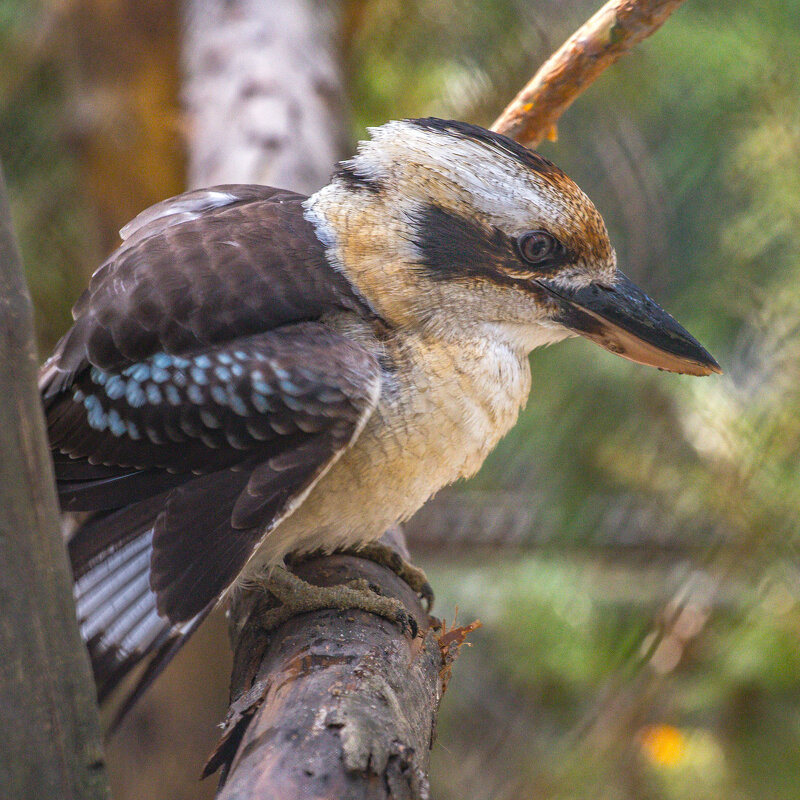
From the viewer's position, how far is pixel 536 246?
115 cm

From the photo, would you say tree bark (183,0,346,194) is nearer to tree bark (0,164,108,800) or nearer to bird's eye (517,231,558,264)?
bird's eye (517,231,558,264)

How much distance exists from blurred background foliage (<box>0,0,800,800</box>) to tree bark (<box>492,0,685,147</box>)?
0.62 meters

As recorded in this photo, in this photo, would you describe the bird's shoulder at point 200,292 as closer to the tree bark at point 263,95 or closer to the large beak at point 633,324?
the large beak at point 633,324

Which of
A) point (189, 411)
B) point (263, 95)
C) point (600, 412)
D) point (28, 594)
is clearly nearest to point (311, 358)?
point (189, 411)

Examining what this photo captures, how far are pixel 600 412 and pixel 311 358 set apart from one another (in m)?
1.19

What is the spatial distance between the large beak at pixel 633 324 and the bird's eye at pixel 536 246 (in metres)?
0.03

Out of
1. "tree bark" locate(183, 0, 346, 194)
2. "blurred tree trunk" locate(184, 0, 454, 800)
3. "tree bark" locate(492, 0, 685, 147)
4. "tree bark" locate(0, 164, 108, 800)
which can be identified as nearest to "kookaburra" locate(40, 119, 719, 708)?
"blurred tree trunk" locate(184, 0, 454, 800)

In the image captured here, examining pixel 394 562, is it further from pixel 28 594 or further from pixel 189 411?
pixel 28 594

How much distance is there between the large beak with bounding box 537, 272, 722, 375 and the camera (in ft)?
3.79

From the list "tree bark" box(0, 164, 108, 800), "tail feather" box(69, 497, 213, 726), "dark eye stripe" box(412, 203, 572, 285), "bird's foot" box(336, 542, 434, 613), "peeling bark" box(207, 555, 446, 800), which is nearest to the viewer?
"tree bark" box(0, 164, 108, 800)

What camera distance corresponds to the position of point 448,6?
97.5 inches

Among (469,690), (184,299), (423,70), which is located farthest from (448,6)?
→ (469,690)

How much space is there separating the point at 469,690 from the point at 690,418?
1302mm

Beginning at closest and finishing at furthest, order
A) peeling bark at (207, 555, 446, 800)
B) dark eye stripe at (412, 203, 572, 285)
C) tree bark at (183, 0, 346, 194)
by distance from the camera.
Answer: peeling bark at (207, 555, 446, 800) < dark eye stripe at (412, 203, 572, 285) < tree bark at (183, 0, 346, 194)
